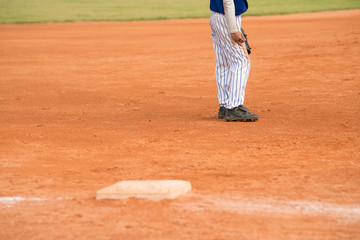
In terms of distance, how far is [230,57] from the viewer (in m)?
7.14

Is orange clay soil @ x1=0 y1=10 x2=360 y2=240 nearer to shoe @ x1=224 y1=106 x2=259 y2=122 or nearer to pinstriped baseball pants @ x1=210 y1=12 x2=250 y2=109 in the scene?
shoe @ x1=224 y1=106 x2=259 y2=122

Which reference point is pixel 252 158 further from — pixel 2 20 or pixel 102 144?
pixel 2 20

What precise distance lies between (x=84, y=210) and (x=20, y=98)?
225 inches

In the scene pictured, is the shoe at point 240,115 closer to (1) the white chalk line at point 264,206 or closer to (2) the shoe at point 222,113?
(2) the shoe at point 222,113

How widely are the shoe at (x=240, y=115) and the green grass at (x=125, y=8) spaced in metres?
19.9

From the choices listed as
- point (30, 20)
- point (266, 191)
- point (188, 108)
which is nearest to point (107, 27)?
point (30, 20)

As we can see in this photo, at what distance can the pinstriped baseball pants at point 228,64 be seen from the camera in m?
7.00

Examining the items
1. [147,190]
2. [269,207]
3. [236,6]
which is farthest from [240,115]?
[269,207]

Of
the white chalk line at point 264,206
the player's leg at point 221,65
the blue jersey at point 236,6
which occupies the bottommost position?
the white chalk line at point 264,206

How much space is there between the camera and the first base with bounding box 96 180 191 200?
166 inches

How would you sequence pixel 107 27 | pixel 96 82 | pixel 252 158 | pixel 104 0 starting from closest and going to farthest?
pixel 252 158 < pixel 96 82 < pixel 107 27 < pixel 104 0

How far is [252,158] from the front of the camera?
538cm

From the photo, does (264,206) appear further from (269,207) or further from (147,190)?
(147,190)

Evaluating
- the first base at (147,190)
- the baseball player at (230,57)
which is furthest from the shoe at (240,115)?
the first base at (147,190)
